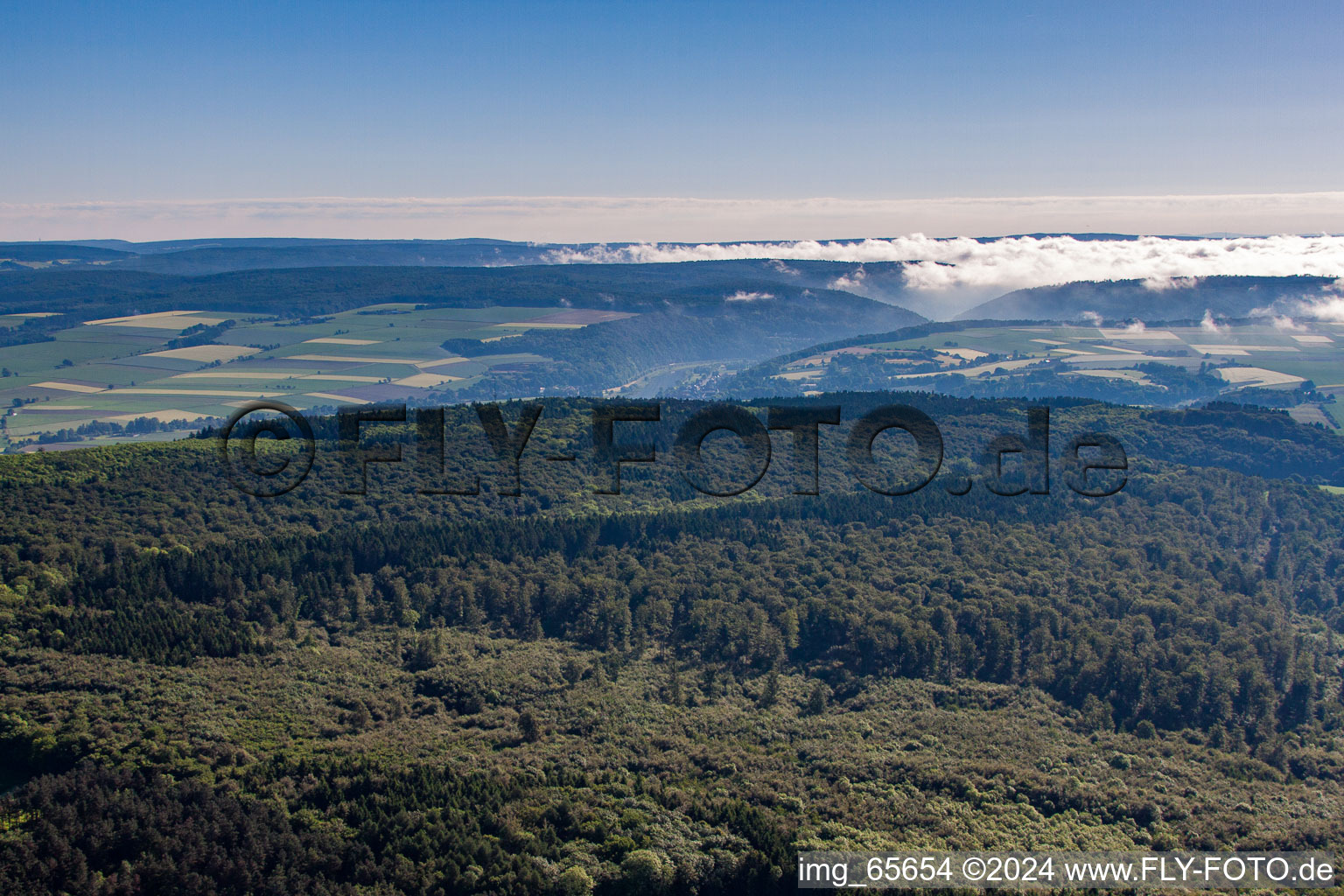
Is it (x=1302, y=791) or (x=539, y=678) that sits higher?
(x=539, y=678)

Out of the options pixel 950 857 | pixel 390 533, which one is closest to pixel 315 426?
pixel 390 533

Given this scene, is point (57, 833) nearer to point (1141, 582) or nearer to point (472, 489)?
point (472, 489)

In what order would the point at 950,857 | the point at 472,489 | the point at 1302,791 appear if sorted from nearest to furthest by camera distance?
the point at 950,857 → the point at 1302,791 → the point at 472,489

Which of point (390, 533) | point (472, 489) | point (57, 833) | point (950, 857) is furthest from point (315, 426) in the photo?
point (950, 857)

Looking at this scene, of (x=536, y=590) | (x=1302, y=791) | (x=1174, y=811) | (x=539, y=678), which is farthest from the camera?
(x=536, y=590)

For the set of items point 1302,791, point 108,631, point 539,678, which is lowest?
point 1302,791

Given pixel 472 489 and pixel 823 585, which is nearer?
pixel 823 585

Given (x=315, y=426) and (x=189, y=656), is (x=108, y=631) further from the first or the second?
(x=315, y=426)
